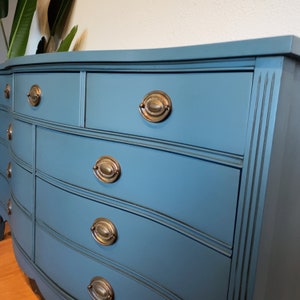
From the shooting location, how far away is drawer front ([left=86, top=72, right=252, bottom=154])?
44cm

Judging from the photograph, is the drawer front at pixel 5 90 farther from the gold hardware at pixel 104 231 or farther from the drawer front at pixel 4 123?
the gold hardware at pixel 104 231

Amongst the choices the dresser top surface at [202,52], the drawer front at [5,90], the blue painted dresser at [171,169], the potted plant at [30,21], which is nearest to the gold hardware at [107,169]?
the blue painted dresser at [171,169]

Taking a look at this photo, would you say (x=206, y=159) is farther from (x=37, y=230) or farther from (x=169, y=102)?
(x=37, y=230)

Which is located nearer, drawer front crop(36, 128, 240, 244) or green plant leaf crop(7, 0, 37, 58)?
drawer front crop(36, 128, 240, 244)

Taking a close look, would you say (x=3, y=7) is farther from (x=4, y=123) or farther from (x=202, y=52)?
(x=202, y=52)

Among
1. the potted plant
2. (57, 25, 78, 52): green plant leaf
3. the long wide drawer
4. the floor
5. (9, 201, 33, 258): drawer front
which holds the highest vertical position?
the potted plant

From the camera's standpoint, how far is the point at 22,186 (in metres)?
0.96

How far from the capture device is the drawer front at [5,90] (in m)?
1.09

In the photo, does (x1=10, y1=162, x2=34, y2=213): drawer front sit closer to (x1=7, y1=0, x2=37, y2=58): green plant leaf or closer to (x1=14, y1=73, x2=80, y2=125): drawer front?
(x1=14, y1=73, x2=80, y2=125): drawer front

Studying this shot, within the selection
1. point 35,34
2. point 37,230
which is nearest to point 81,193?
point 37,230

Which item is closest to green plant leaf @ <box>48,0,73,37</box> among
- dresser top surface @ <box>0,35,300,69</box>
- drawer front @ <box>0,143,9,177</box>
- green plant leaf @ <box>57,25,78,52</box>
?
green plant leaf @ <box>57,25,78,52</box>

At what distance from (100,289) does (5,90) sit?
33.4 inches

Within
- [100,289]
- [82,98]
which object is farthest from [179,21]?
[100,289]

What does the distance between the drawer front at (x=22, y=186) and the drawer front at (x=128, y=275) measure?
105mm
